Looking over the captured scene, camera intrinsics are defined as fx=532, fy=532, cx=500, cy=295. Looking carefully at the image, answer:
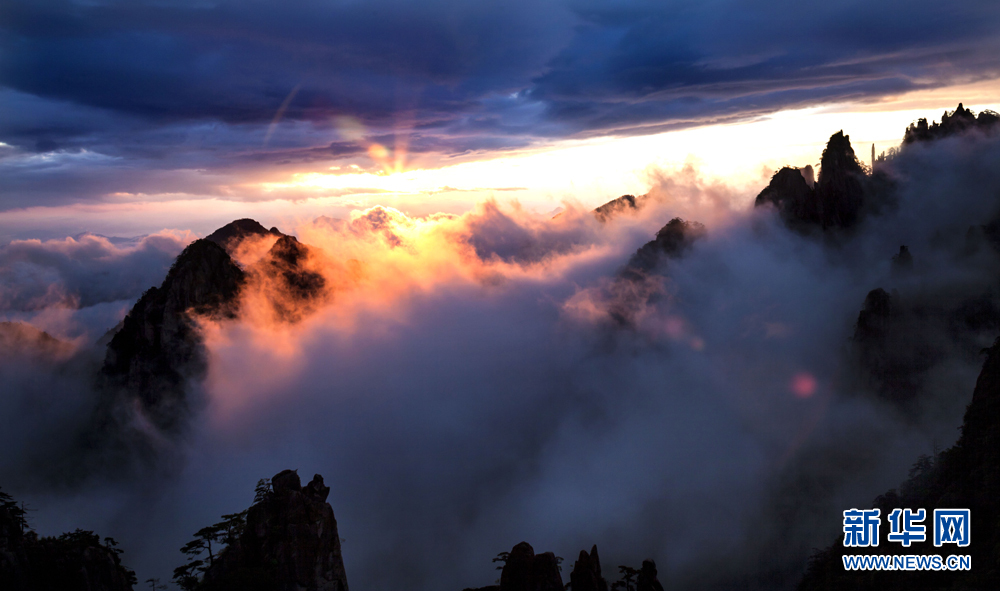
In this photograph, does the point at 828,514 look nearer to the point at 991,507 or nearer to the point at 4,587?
the point at 991,507

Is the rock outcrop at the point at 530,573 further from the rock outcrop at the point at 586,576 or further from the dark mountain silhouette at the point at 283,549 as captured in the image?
the dark mountain silhouette at the point at 283,549

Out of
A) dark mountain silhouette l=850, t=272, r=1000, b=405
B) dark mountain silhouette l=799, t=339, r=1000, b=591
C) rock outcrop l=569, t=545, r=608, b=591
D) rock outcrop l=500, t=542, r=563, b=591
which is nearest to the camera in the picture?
dark mountain silhouette l=799, t=339, r=1000, b=591

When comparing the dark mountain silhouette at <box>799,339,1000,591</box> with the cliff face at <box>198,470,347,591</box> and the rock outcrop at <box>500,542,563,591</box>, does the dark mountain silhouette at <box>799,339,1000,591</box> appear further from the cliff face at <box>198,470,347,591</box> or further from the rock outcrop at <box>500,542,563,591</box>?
the cliff face at <box>198,470,347,591</box>

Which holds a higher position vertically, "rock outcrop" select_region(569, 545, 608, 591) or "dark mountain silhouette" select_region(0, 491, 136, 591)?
"dark mountain silhouette" select_region(0, 491, 136, 591)

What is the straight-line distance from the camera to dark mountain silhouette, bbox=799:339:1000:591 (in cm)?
5766

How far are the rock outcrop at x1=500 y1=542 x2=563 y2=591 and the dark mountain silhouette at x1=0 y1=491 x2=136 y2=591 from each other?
4994cm

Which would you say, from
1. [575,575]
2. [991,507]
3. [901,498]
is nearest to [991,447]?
[991,507]

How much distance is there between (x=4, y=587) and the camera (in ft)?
193

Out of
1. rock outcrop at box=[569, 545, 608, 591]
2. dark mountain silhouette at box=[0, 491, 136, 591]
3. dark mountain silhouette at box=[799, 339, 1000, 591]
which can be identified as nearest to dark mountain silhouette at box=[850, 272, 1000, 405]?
dark mountain silhouette at box=[799, 339, 1000, 591]

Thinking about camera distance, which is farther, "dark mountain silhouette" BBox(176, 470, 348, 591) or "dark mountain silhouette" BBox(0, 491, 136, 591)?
"dark mountain silhouette" BBox(176, 470, 348, 591)

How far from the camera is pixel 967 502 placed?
63.4m

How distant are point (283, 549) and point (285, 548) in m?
0.28

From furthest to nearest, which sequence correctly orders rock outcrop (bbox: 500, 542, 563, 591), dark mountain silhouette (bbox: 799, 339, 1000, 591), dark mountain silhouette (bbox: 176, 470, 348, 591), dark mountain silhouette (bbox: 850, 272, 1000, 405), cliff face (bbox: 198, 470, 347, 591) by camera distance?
dark mountain silhouette (bbox: 850, 272, 1000, 405)
rock outcrop (bbox: 500, 542, 563, 591)
cliff face (bbox: 198, 470, 347, 591)
dark mountain silhouette (bbox: 176, 470, 348, 591)
dark mountain silhouette (bbox: 799, 339, 1000, 591)

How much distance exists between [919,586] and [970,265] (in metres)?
149
